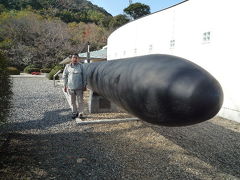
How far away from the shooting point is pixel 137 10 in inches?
2783

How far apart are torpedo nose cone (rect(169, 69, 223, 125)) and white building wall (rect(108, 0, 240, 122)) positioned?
265 inches

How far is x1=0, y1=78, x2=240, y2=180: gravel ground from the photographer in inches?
161

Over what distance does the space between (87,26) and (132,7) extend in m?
15.2

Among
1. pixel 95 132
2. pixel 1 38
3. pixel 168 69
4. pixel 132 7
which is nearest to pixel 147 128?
pixel 95 132

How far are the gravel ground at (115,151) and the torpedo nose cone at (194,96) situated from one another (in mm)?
1719

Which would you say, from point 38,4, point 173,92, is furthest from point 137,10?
point 173,92

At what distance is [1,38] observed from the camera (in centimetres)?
4781

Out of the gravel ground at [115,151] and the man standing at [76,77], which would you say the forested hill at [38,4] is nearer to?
the man standing at [76,77]

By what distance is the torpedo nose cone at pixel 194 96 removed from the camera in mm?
2617

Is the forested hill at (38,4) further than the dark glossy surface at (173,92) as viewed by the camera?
Yes

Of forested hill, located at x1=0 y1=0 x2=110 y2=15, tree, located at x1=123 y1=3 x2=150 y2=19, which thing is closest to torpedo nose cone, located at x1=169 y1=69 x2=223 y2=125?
tree, located at x1=123 y1=3 x2=150 y2=19

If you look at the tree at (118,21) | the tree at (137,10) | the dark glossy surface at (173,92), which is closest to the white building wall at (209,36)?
the dark glossy surface at (173,92)

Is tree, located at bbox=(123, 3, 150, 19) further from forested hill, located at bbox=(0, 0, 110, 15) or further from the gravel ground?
the gravel ground

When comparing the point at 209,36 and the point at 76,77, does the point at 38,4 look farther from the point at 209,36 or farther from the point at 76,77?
the point at 76,77
